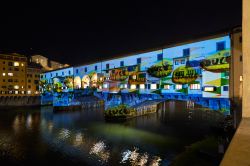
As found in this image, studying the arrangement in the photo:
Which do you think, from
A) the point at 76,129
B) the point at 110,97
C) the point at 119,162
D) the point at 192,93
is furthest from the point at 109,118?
the point at 119,162

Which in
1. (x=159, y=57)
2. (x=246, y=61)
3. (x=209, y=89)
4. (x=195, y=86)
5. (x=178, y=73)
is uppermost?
(x=159, y=57)

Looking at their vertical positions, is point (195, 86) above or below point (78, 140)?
above

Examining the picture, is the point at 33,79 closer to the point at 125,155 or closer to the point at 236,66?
the point at 125,155

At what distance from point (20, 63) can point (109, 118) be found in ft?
178

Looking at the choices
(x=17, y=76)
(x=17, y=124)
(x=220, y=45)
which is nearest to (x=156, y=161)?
(x=220, y=45)

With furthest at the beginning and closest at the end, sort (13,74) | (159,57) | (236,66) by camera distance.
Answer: (13,74) → (159,57) → (236,66)

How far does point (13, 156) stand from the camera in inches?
917

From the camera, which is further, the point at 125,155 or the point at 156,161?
the point at 125,155

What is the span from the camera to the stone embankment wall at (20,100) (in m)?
76.2

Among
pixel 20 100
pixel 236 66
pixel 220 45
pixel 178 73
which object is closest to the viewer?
pixel 236 66

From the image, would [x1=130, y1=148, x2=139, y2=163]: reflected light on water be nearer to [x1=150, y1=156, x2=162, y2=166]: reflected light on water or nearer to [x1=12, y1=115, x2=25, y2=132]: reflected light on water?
[x1=150, y1=156, x2=162, y2=166]: reflected light on water

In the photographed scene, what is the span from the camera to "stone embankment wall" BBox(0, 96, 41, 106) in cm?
7619

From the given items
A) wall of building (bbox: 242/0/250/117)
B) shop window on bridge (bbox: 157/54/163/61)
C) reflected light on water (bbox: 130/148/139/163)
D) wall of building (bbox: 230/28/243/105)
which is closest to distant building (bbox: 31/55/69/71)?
shop window on bridge (bbox: 157/54/163/61)

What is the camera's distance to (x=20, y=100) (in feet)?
262
